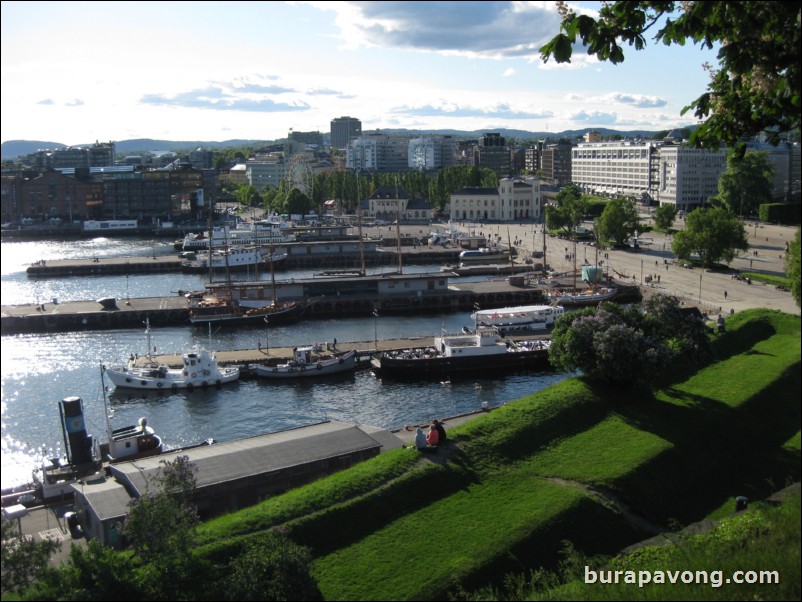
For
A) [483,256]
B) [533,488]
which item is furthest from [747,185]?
[533,488]

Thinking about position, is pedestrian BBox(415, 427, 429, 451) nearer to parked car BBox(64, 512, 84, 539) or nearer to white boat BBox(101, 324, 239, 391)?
parked car BBox(64, 512, 84, 539)

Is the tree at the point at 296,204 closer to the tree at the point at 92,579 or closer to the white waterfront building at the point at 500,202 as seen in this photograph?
the white waterfront building at the point at 500,202

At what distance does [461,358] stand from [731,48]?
17.8 metres

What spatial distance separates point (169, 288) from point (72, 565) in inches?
1203

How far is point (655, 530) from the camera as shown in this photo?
9.82m

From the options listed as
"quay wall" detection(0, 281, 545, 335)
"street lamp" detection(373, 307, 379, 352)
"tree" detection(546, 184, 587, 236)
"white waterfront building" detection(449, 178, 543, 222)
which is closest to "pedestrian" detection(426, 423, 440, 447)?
"street lamp" detection(373, 307, 379, 352)

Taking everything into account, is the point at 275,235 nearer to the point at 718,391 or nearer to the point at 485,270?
the point at 485,270

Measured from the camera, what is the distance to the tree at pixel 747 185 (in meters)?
50.4

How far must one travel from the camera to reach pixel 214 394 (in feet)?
64.4

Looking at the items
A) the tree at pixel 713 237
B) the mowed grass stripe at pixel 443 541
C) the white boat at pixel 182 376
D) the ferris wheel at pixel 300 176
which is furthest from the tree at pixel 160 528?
the ferris wheel at pixel 300 176

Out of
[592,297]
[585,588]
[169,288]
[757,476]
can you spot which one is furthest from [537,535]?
[169,288]

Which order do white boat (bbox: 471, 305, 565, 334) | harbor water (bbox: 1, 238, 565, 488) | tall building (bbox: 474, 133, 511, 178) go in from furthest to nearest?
tall building (bbox: 474, 133, 511, 178), white boat (bbox: 471, 305, 565, 334), harbor water (bbox: 1, 238, 565, 488)

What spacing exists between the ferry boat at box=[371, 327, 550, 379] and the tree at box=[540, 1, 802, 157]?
16894 millimetres

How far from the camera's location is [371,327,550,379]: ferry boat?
20.8 meters
